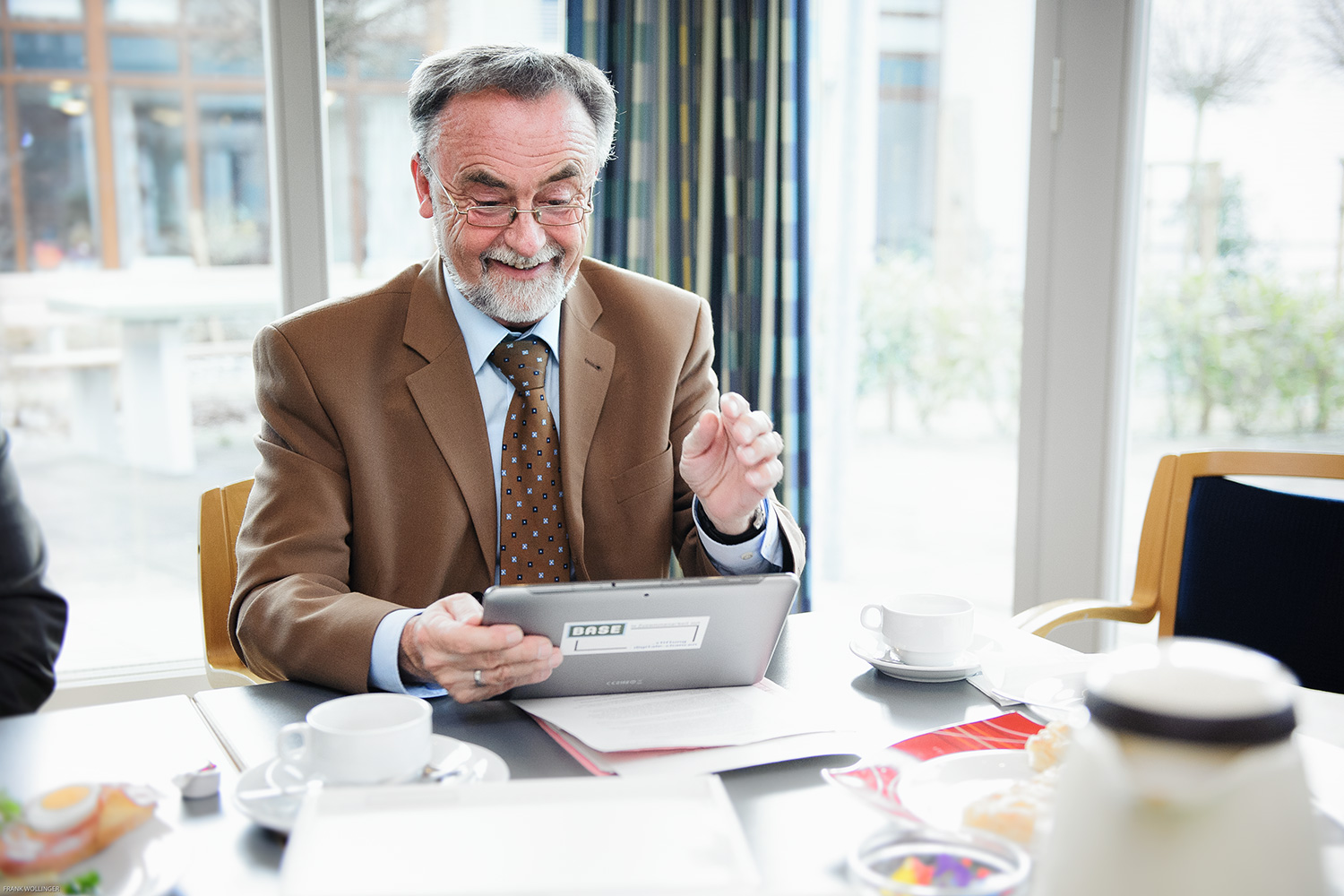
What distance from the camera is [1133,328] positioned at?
8.66 feet

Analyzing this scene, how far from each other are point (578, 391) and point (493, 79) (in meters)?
0.52

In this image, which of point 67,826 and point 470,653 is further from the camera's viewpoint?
point 470,653

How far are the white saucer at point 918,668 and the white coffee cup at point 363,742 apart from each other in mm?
578

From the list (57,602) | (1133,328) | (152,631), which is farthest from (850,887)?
(152,631)

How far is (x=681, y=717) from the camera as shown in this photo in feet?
3.56

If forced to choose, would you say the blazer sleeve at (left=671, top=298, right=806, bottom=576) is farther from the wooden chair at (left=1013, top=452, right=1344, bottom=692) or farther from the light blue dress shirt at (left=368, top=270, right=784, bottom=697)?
the wooden chair at (left=1013, top=452, right=1344, bottom=692)

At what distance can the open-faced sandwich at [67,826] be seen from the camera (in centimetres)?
72

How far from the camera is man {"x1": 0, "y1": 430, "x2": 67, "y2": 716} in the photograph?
3.80ft

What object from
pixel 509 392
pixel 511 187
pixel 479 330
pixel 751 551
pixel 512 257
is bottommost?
pixel 751 551

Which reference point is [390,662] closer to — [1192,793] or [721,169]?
[1192,793]

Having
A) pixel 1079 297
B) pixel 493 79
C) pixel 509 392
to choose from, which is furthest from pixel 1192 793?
pixel 1079 297

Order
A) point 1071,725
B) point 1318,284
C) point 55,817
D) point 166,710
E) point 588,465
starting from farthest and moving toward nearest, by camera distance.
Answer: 1. point 1318,284
2. point 588,465
3. point 166,710
4. point 1071,725
5. point 55,817

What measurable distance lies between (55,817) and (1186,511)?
5.87ft

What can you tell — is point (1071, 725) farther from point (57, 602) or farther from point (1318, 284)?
point (1318, 284)
